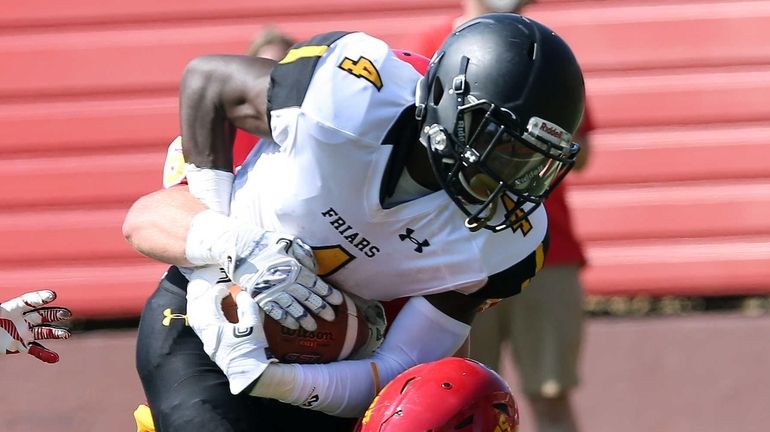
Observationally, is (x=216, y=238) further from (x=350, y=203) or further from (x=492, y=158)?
(x=492, y=158)

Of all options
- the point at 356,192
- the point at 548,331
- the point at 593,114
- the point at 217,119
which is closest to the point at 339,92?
the point at 356,192

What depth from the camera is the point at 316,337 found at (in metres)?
2.40

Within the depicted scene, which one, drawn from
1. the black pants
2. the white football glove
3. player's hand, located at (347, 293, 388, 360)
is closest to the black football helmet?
player's hand, located at (347, 293, 388, 360)

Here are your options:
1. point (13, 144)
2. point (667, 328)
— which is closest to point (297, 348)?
point (667, 328)

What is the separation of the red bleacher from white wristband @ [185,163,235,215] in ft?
11.6

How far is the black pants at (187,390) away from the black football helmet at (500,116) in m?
0.54

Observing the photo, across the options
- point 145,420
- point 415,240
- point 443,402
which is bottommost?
point 145,420

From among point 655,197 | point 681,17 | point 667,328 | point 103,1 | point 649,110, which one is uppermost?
point 103,1

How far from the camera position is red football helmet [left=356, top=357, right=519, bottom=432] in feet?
7.18

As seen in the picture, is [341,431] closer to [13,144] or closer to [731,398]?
[731,398]

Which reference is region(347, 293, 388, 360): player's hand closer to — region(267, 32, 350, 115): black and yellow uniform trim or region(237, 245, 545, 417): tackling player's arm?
region(237, 245, 545, 417): tackling player's arm

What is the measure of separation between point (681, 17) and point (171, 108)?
97.9 inches

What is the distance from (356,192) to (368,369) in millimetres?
341

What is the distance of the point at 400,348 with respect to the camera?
8.18ft
